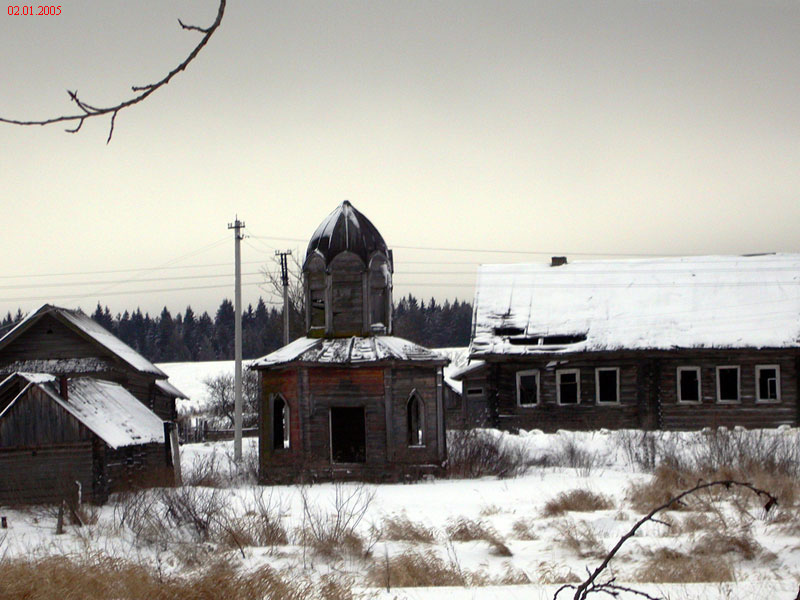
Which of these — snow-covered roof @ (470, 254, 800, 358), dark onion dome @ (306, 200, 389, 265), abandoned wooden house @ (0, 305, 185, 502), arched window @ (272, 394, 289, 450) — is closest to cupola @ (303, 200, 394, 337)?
dark onion dome @ (306, 200, 389, 265)

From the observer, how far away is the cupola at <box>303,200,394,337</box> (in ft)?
83.7

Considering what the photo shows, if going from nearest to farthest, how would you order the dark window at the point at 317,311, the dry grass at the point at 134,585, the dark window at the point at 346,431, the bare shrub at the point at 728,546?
the dry grass at the point at 134,585 → the bare shrub at the point at 728,546 → the dark window at the point at 317,311 → the dark window at the point at 346,431

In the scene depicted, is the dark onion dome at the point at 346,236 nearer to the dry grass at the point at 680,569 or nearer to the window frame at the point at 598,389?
the window frame at the point at 598,389

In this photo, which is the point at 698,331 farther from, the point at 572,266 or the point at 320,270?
the point at 320,270

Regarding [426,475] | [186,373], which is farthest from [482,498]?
[186,373]

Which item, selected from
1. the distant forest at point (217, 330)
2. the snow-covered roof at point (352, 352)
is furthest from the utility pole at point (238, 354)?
the distant forest at point (217, 330)

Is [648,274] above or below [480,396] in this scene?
above

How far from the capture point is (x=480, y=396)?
3597 centimetres

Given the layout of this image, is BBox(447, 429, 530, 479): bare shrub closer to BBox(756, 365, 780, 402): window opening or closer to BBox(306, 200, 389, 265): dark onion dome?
BBox(306, 200, 389, 265): dark onion dome

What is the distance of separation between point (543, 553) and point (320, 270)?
1269 cm

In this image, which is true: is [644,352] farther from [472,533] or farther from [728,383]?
[472,533]

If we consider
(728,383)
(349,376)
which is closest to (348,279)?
(349,376)

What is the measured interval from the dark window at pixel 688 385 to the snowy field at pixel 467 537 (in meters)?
10.5

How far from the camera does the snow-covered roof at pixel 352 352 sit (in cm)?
2398
